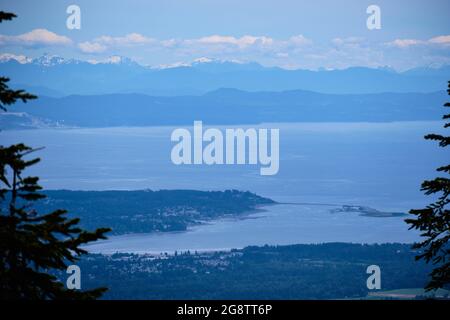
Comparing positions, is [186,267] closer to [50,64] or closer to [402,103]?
[50,64]

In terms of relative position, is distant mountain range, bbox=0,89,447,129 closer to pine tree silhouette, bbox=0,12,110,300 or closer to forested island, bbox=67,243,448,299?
forested island, bbox=67,243,448,299

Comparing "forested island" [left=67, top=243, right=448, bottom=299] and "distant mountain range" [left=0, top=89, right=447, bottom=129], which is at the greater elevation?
"distant mountain range" [left=0, top=89, right=447, bottom=129]

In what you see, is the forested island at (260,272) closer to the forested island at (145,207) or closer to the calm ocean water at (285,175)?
the calm ocean water at (285,175)

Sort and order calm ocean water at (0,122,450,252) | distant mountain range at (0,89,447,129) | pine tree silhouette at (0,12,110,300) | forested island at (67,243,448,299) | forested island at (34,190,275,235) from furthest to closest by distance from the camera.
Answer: distant mountain range at (0,89,447,129) < calm ocean water at (0,122,450,252) < forested island at (34,190,275,235) < forested island at (67,243,448,299) < pine tree silhouette at (0,12,110,300)

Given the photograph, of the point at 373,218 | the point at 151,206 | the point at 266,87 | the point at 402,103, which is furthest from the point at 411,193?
the point at 266,87

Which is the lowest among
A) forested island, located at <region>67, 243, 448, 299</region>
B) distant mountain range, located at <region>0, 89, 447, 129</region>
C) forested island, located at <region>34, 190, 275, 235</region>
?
forested island, located at <region>67, 243, 448, 299</region>

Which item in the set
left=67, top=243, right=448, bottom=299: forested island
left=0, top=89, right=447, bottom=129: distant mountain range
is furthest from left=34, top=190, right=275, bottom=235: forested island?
left=0, top=89, right=447, bottom=129: distant mountain range

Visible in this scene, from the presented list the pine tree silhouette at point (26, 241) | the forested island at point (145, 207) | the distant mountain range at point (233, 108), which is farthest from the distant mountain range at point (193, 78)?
the pine tree silhouette at point (26, 241)

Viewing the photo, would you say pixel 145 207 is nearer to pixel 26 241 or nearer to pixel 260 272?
pixel 260 272
